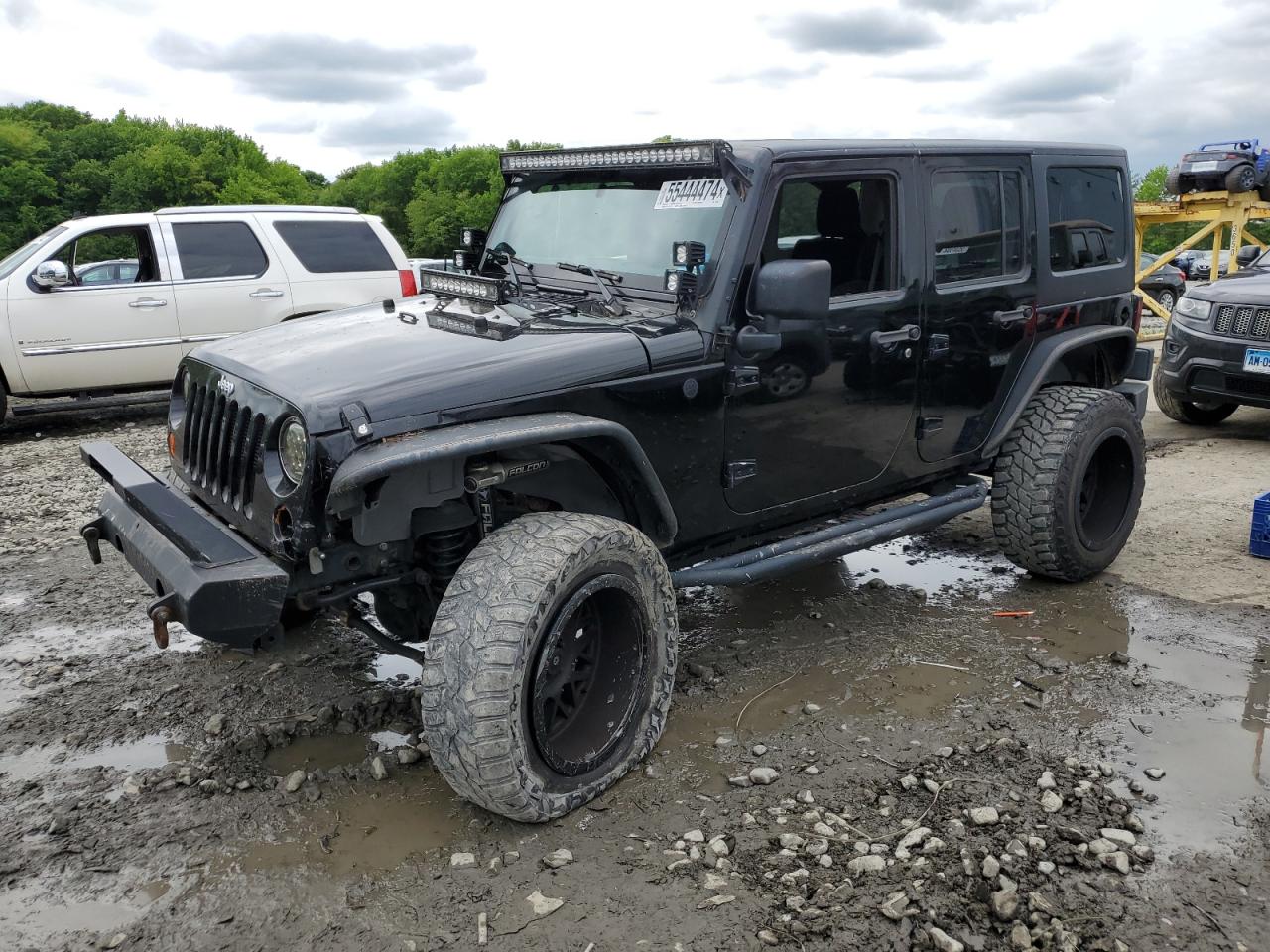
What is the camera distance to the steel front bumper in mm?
2854

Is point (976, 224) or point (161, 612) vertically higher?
point (976, 224)

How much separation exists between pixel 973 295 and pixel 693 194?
56.2 inches

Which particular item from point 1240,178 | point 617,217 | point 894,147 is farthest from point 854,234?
point 1240,178

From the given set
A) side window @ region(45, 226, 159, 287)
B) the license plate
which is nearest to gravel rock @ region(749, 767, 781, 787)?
the license plate

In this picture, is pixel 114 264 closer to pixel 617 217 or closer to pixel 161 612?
pixel 617 217

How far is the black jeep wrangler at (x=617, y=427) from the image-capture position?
3016mm

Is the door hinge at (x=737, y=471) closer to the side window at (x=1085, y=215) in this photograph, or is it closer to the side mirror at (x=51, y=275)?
the side window at (x=1085, y=215)

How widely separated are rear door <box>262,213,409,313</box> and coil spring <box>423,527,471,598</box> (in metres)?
6.38

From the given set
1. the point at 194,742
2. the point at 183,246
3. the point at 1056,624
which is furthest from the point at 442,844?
the point at 183,246

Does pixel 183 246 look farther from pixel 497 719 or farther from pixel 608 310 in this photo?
pixel 497 719

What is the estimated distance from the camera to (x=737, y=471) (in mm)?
3814

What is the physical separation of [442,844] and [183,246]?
7654 millimetres

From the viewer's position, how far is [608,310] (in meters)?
3.76

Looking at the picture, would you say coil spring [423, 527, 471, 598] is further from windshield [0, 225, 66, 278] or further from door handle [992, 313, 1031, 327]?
windshield [0, 225, 66, 278]
